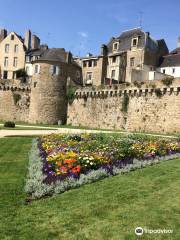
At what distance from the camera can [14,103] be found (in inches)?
2018

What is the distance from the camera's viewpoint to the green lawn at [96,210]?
6449mm

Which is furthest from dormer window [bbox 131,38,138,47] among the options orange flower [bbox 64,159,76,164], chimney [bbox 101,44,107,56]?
orange flower [bbox 64,159,76,164]

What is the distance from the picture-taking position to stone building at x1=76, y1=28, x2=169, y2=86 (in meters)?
49.2

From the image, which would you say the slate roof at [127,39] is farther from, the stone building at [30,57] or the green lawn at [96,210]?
the green lawn at [96,210]

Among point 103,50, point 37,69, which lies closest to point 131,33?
point 103,50

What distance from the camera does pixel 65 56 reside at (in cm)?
4862

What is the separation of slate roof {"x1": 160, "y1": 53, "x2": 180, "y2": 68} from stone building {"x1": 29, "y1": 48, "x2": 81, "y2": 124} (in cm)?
1328

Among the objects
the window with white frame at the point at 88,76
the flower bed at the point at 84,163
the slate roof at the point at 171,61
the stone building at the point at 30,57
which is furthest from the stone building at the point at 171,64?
the flower bed at the point at 84,163

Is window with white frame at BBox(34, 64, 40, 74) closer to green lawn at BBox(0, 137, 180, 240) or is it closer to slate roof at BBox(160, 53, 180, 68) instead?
slate roof at BBox(160, 53, 180, 68)

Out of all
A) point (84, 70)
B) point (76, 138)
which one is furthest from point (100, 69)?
point (76, 138)

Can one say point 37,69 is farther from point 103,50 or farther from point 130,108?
point 130,108

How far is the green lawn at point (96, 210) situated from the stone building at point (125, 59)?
3738 centimetres

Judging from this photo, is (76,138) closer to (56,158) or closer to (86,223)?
(56,158)

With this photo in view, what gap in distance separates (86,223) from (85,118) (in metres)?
37.3
